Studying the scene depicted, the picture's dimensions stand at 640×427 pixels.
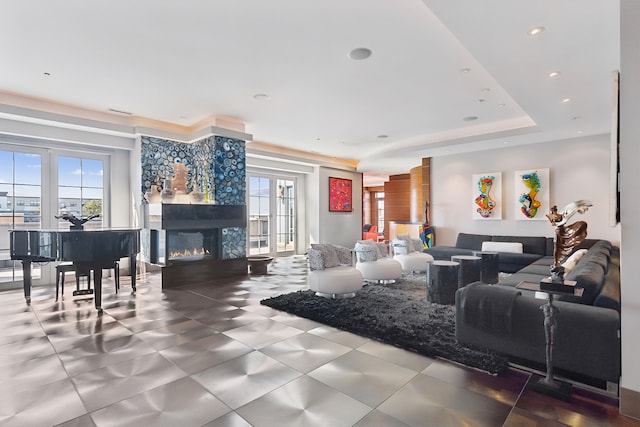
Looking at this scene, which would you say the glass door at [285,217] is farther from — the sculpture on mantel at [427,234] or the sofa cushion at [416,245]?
A: the sofa cushion at [416,245]

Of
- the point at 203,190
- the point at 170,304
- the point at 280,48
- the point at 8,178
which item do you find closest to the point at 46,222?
the point at 8,178

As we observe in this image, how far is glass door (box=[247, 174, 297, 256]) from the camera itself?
9.30 metres

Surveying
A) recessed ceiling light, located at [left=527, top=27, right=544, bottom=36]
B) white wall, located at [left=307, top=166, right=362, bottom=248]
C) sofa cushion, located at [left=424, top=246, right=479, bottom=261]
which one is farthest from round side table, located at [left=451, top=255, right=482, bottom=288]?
white wall, located at [left=307, top=166, right=362, bottom=248]

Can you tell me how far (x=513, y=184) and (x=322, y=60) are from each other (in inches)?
230

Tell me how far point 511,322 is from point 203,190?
569 centimetres

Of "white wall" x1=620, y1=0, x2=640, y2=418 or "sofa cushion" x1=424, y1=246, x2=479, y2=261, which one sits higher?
"white wall" x1=620, y1=0, x2=640, y2=418

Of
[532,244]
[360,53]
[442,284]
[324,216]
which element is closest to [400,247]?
[442,284]

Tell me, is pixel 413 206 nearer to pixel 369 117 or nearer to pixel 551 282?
pixel 369 117

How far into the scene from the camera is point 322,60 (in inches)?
Answer: 156

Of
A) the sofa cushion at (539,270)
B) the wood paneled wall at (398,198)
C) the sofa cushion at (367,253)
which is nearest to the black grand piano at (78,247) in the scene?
the sofa cushion at (367,253)

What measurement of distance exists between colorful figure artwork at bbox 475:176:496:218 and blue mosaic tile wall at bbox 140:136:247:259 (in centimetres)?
556

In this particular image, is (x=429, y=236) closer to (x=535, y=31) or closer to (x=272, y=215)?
(x=272, y=215)

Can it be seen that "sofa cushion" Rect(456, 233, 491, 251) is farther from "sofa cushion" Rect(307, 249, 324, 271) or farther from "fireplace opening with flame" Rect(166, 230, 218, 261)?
"fireplace opening with flame" Rect(166, 230, 218, 261)

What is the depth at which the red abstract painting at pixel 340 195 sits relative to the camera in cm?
1073
